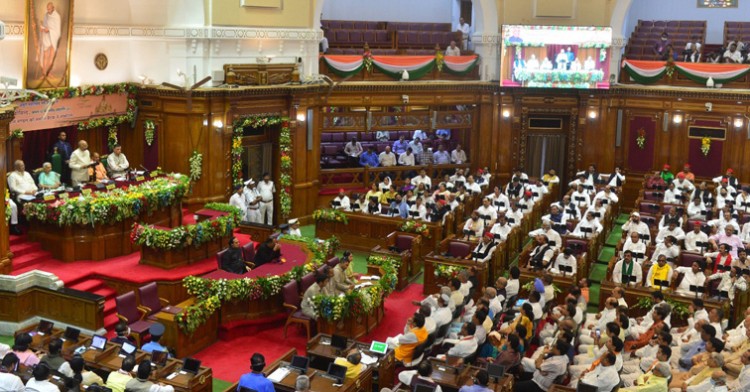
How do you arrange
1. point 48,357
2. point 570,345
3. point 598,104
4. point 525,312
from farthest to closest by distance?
point 598,104
point 525,312
point 570,345
point 48,357

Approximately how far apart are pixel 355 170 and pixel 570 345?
13700 mm

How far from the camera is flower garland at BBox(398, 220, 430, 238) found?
63.7 feet

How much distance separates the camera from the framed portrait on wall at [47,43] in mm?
17047

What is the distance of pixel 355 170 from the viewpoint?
25344mm

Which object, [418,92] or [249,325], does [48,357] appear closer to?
[249,325]

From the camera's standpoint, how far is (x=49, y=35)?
1761 centimetres

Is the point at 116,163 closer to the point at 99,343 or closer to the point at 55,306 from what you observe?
the point at 55,306

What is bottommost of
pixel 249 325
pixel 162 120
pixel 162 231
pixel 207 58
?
pixel 249 325

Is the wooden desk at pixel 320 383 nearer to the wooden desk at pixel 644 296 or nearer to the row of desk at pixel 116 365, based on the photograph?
the row of desk at pixel 116 365

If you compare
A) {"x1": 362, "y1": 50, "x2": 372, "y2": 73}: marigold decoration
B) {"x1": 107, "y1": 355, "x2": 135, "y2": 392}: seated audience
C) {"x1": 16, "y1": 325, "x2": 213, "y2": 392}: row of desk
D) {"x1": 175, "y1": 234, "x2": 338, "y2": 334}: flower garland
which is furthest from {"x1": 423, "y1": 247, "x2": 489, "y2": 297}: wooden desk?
{"x1": 362, "y1": 50, "x2": 372, "y2": 73}: marigold decoration

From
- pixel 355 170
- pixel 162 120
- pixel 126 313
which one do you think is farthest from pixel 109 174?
pixel 355 170

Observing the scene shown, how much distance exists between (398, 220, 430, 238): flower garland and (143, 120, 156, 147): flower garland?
6786 mm

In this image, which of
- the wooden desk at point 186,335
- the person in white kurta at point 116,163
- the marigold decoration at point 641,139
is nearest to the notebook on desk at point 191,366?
the wooden desk at point 186,335

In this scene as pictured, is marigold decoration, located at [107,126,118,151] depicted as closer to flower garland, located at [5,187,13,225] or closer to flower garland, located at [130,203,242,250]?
flower garland, located at [130,203,242,250]
